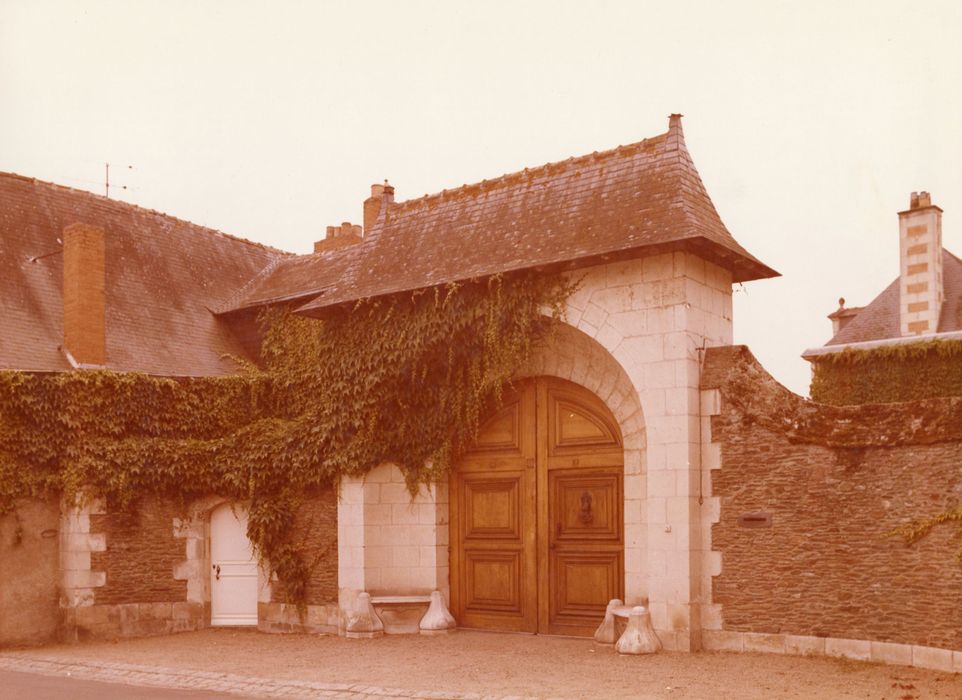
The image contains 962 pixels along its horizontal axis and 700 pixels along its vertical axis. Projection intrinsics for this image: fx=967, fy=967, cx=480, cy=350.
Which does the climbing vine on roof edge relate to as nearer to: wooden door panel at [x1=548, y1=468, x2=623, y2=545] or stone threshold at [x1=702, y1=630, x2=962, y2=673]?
wooden door panel at [x1=548, y1=468, x2=623, y2=545]

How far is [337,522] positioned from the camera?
11.7m

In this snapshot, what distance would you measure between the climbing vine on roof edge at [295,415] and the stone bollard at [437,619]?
137 centimetres

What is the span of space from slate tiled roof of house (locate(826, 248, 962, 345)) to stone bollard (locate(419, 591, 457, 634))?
12714 mm

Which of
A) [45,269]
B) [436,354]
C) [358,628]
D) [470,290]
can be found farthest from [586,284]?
[45,269]

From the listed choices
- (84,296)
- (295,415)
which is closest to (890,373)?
(295,415)

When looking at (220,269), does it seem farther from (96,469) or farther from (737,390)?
(737,390)

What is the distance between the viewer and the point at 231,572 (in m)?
12.6

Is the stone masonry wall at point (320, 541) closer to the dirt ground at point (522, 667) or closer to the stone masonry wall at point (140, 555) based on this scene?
the dirt ground at point (522, 667)

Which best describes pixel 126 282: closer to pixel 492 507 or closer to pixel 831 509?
pixel 492 507

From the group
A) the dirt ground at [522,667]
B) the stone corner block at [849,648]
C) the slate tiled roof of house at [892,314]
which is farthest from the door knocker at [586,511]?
the slate tiled roof of house at [892,314]

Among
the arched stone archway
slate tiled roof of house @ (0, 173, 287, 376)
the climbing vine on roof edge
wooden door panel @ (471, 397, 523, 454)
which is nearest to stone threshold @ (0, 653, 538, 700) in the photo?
the climbing vine on roof edge

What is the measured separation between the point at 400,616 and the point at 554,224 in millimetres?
4826

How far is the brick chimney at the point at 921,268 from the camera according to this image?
748 inches

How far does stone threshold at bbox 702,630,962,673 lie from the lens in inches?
306
